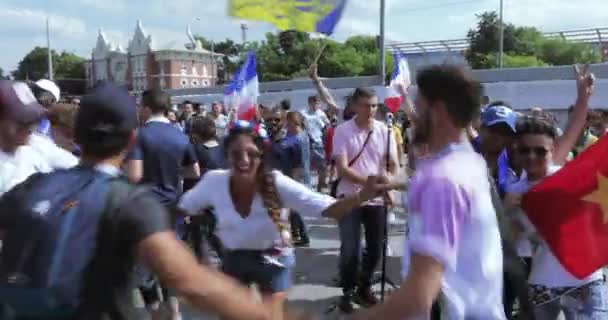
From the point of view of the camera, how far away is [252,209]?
3.41 metres

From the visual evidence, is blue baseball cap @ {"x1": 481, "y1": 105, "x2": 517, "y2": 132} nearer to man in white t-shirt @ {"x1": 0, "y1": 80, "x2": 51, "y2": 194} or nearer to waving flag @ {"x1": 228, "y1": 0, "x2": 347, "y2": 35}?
waving flag @ {"x1": 228, "y1": 0, "x2": 347, "y2": 35}

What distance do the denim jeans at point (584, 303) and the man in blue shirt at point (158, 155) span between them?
262 cm

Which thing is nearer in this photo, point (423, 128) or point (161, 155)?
point (423, 128)

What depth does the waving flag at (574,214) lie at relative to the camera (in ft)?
9.64

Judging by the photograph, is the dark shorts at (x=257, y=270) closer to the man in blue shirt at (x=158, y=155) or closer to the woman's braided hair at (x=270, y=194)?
the woman's braided hair at (x=270, y=194)

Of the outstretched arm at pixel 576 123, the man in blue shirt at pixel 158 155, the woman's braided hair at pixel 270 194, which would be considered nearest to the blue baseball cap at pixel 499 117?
the outstretched arm at pixel 576 123

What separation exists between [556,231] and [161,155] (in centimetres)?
296

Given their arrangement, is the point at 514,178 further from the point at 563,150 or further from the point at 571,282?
the point at 571,282

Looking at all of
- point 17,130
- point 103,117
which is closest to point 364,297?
point 17,130

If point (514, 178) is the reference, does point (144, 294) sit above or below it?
below

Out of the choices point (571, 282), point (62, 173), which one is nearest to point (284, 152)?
point (571, 282)

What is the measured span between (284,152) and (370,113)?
3.51 metres

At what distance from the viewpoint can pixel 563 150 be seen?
3365mm

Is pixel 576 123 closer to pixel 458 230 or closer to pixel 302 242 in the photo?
pixel 458 230
